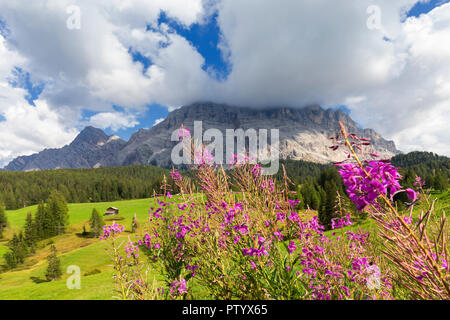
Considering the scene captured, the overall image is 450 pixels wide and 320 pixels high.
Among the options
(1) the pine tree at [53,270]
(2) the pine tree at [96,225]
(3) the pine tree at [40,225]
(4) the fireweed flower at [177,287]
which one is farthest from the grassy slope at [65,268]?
(3) the pine tree at [40,225]

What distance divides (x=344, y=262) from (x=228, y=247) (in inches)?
76.8

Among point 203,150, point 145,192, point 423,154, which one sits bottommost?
point 145,192

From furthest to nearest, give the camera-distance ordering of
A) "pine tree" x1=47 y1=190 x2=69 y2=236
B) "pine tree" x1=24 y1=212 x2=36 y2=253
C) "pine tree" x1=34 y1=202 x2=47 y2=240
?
"pine tree" x1=47 y1=190 x2=69 y2=236 → "pine tree" x1=34 y1=202 x2=47 y2=240 → "pine tree" x1=24 y1=212 x2=36 y2=253

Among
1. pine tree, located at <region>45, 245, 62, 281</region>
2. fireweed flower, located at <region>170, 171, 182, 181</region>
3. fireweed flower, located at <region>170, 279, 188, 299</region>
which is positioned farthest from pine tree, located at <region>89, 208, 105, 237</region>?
fireweed flower, located at <region>170, 279, 188, 299</region>

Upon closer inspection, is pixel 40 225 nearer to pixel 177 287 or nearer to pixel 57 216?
pixel 57 216

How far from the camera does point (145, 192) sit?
4692 inches

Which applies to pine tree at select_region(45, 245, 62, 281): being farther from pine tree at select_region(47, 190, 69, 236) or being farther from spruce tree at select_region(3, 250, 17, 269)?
pine tree at select_region(47, 190, 69, 236)

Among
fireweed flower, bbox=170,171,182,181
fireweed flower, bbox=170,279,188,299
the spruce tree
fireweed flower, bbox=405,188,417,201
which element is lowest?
the spruce tree

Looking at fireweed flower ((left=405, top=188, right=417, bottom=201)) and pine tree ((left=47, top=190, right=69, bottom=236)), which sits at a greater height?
fireweed flower ((left=405, top=188, right=417, bottom=201))

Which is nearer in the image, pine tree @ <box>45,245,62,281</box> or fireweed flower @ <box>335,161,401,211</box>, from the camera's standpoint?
fireweed flower @ <box>335,161,401,211</box>
